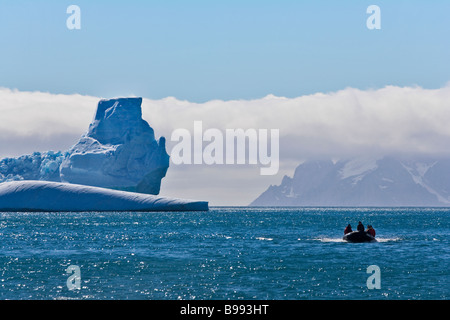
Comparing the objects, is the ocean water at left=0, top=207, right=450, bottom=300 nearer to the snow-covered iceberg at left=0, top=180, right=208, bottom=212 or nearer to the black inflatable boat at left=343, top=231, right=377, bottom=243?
the black inflatable boat at left=343, top=231, right=377, bottom=243

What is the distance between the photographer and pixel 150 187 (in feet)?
475

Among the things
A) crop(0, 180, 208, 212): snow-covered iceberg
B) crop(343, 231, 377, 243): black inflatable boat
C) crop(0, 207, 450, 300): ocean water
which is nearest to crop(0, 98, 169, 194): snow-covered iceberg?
crop(0, 180, 208, 212): snow-covered iceberg

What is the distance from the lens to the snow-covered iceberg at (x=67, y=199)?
378 ft

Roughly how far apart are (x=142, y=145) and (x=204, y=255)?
102 meters

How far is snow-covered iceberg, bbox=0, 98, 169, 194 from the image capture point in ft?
456

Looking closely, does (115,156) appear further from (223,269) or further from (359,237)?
(223,269)

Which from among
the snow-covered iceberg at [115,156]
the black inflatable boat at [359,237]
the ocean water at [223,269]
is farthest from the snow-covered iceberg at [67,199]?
the black inflatable boat at [359,237]

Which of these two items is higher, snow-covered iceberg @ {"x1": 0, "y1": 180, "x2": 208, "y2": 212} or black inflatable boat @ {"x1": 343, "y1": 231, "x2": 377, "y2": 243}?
snow-covered iceberg @ {"x1": 0, "y1": 180, "x2": 208, "y2": 212}

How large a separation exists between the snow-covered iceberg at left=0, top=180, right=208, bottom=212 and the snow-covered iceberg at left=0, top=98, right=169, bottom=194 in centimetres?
1853

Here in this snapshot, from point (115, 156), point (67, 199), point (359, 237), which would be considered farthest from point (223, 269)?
point (115, 156)

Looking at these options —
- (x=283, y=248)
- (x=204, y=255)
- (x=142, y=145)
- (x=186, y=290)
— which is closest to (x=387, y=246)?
(x=283, y=248)

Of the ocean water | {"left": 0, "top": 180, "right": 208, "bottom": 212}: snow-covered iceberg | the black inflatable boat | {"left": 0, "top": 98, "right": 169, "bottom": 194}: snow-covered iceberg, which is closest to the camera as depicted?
the ocean water
